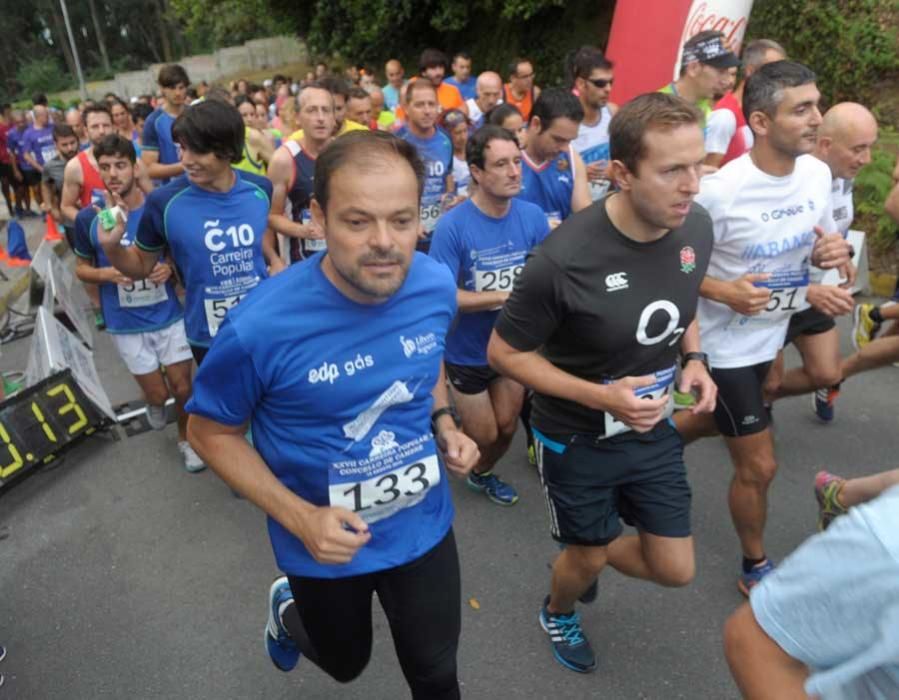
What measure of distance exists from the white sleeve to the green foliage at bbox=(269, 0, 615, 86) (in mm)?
11988

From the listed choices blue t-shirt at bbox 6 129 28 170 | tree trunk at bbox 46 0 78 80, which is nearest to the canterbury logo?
blue t-shirt at bbox 6 129 28 170

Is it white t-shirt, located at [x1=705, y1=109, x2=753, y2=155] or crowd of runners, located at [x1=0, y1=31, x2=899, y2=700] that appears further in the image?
white t-shirt, located at [x1=705, y1=109, x2=753, y2=155]

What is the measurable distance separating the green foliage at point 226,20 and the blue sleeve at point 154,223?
65.1ft

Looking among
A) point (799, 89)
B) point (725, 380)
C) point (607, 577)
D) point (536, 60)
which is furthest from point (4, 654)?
point (536, 60)

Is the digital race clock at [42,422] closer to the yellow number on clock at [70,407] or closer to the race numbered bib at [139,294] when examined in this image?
the yellow number on clock at [70,407]

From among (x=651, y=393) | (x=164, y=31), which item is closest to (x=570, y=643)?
(x=651, y=393)

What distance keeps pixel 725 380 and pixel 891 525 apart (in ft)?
7.24

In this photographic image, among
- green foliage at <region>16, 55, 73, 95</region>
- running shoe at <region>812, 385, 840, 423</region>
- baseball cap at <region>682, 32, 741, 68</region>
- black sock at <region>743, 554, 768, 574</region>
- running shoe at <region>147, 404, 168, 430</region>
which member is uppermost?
baseball cap at <region>682, 32, 741, 68</region>

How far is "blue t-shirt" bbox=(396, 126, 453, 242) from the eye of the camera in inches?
229

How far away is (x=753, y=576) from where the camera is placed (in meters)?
3.20

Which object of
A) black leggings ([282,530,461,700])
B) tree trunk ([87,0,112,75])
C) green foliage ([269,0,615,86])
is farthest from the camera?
tree trunk ([87,0,112,75])

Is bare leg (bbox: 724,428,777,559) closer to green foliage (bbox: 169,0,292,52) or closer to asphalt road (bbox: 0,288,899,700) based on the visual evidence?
asphalt road (bbox: 0,288,899,700)

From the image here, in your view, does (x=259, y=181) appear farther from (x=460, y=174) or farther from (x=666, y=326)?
(x=460, y=174)

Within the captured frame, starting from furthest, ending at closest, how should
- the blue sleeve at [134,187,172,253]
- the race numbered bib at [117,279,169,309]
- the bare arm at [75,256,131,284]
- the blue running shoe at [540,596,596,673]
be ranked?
the race numbered bib at [117,279,169,309]
the bare arm at [75,256,131,284]
the blue sleeve at [134,187,172,253]
the blue running shoe at [540,596,596,673]
